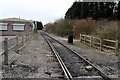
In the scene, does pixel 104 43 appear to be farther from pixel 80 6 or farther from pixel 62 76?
pixel 80 6

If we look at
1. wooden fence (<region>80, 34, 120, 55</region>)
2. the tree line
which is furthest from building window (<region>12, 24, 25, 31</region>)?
wooden fence (<region>80, 34, 120, 55</region>)

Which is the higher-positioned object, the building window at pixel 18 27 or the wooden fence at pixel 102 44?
the wooden fence at pixel 102 44

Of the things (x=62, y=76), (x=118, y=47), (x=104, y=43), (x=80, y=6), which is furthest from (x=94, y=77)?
(x=80, y=6)

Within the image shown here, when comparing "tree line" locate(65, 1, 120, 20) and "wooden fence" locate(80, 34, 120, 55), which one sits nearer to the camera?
"wooden fence" locate(80, 34, 120, 55)

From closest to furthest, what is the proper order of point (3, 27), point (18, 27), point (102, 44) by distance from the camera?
point (102, 44) → point (3, 27) → point (18, 27)

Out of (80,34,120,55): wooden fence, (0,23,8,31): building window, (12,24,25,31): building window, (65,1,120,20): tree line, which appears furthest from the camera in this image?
(12,24,25,31): building window

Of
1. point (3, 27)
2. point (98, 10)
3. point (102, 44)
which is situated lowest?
point (3, 27)

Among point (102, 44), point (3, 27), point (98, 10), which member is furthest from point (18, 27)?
point (102, 44)

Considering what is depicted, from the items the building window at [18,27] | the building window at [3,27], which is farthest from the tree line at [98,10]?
the building window at [3,27]

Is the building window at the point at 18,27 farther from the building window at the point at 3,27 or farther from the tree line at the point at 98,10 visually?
Answer: the tree line at the point at 98,10

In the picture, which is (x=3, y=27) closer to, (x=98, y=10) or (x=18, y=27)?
(x=18, y=27)

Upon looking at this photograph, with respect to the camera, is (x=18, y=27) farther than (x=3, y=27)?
Yes

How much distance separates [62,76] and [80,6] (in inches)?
2643

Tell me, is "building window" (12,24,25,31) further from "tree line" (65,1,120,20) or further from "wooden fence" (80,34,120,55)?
"wooden fence" (80,34,120,55)
